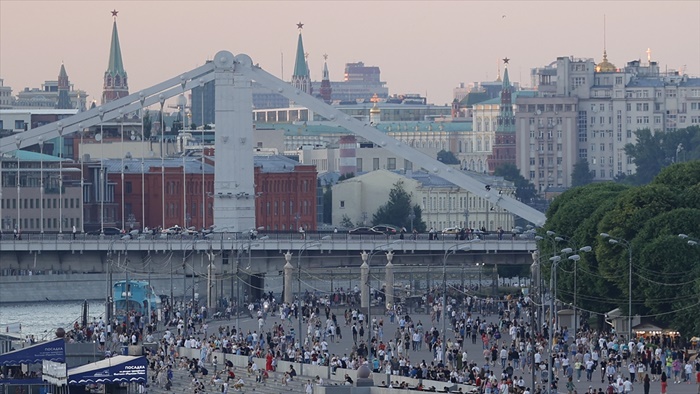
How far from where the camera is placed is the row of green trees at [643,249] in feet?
285

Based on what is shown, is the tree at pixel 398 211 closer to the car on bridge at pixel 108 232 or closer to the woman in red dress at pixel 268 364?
the car on bridge at pixel 108 232

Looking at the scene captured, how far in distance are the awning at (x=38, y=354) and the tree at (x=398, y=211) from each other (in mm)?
114316

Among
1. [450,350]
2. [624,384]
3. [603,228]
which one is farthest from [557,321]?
[624,384]

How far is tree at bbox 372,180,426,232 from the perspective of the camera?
631 feet

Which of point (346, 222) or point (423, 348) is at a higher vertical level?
point (346, 222)

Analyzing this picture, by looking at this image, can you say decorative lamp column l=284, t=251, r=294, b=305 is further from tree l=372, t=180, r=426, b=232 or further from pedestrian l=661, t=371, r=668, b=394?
tree l=372, t=180, r=426, b=232

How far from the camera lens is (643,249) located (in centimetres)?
9012

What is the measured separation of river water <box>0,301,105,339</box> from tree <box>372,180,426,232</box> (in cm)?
5122

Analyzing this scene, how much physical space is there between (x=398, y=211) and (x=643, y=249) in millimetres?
103840

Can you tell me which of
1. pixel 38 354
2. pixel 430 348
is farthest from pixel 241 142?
pixel 38 354

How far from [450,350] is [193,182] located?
284ft

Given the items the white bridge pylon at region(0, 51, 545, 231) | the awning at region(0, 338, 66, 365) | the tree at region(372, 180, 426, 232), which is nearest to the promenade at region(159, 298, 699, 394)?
the awning at region(0, 338, 66, 365)

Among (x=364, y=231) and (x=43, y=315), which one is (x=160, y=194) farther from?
(x=43, y=315)

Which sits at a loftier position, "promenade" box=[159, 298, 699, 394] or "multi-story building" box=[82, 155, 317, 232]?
"multi-story building" box=[82, 155, 317, 232]
